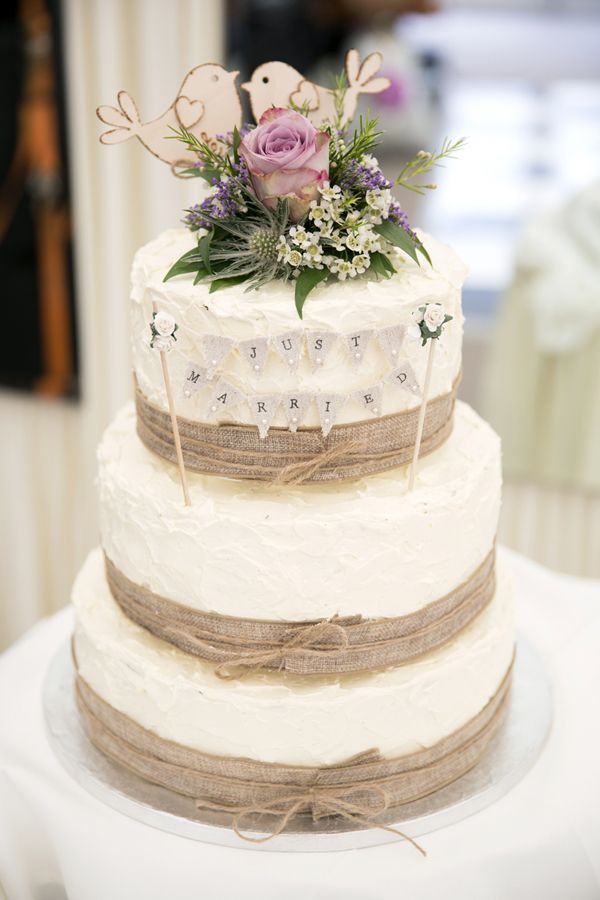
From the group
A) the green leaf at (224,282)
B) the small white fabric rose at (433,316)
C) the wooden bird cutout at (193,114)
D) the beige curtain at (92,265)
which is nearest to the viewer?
the small white fabric rose at (433,316)

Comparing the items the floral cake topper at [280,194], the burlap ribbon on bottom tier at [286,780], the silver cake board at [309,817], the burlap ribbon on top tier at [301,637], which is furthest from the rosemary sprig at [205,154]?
the silver cake board at [309,817]

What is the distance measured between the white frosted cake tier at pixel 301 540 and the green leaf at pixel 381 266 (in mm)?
314

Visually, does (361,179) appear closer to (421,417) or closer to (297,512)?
(421,417)

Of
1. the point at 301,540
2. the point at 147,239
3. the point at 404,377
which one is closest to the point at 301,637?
the point at 301,540

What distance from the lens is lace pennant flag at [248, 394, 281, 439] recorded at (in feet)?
4.65

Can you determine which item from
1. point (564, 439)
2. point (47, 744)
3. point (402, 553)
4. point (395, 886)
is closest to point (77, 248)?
point (564, 439)

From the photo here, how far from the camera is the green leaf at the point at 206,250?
4.89 feet

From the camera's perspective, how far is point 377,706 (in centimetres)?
152

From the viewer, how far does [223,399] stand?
56.8 inches

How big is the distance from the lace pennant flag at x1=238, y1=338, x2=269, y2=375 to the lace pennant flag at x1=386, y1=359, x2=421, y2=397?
19cm

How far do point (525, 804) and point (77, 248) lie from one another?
265cm

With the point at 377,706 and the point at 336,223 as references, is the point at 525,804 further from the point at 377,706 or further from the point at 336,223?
the point at 336,223

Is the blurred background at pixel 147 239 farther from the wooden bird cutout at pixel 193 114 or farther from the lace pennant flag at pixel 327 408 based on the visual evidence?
the lace pennant flag at pixel 327 408

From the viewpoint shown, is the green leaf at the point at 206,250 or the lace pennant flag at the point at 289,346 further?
the green leaf at the point at 206,250
